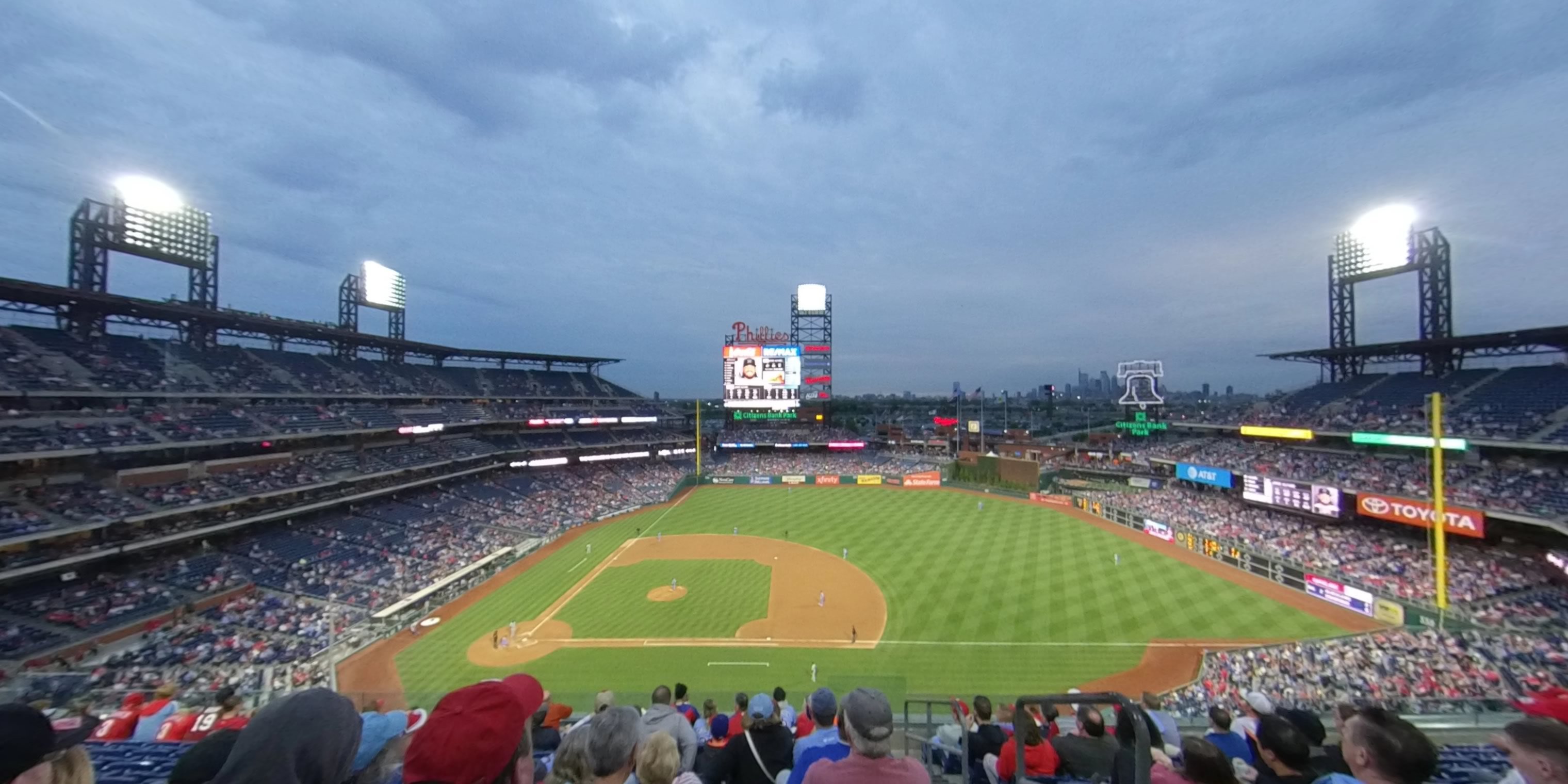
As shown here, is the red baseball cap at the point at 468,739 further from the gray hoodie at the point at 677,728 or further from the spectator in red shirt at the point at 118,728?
the spectator in red shirt at the point at 118,728

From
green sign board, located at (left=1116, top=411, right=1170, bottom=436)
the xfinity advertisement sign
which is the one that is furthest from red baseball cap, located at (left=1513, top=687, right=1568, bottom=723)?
green sign board, located at (left=1116, top=411, right=1170, bottom=436)

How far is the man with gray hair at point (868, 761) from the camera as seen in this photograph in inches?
109

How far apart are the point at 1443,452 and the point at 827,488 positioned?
129 feet

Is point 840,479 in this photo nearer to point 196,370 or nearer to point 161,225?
point 196,370

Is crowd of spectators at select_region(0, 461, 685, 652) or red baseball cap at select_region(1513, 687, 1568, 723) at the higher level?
red baseball cap at select_region(1513, 687, 1568, 723)

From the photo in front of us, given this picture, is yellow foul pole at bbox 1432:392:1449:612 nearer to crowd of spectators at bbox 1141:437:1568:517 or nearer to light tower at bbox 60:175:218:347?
crowd of spectators at bbox 1141:437:1568:517

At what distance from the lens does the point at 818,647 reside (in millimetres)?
21297

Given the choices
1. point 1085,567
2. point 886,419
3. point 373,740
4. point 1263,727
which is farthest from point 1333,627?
point 886,419

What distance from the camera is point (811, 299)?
6669 cm

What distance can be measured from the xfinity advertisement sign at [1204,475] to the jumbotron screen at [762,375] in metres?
33.7

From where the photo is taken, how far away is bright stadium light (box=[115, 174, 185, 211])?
1090 inches

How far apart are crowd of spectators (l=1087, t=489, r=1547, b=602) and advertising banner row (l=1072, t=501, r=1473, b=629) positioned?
0.41 m

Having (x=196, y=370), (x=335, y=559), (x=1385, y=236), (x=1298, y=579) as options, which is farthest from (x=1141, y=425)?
(x=196, y=370)

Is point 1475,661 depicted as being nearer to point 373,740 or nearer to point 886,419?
point 373,740
